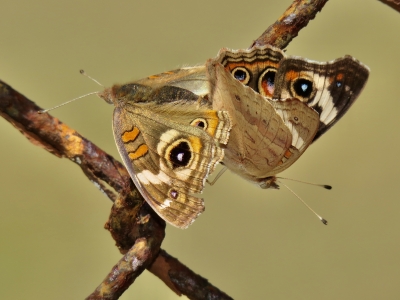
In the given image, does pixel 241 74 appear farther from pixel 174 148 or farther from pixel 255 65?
pixel 174 148

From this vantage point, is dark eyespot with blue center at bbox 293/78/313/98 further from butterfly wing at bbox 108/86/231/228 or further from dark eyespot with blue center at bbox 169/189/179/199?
dark eyespot with blue center at bbox 169/189/179/199

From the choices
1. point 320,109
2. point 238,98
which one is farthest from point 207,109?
point 320,109

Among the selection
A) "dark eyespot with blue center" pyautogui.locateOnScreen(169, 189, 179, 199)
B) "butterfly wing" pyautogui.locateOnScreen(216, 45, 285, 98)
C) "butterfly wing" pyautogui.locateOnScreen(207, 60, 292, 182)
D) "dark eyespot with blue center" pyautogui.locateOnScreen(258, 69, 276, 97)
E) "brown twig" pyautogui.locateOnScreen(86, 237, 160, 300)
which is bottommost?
"brown twig" pyautogui.locateOnScreen(86, 237, 160, 300)

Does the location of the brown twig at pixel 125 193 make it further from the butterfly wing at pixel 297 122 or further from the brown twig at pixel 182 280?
the butterfly wing at pixel 297 122

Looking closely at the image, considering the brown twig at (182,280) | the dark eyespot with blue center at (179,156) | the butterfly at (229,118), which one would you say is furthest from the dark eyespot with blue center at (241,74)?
the brown twig at (182,280)

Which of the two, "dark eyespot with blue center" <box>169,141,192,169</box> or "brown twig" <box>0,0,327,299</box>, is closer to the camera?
"brown twig" <box>0,0,327,299</box>

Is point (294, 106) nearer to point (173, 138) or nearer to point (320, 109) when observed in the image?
point (320, 109)

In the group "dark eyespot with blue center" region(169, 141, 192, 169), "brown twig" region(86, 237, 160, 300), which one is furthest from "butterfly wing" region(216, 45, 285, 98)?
"brown twig" region(86, 237, 160, 300)
